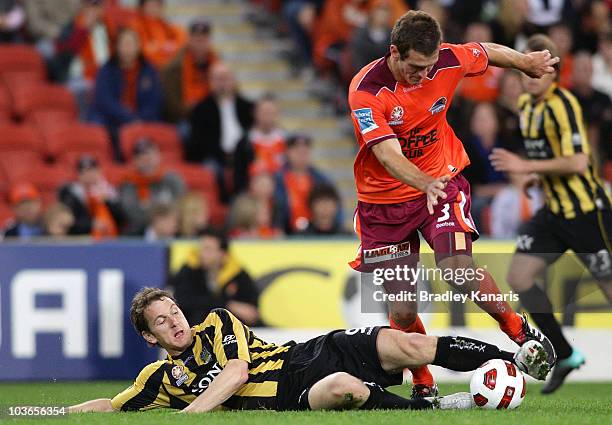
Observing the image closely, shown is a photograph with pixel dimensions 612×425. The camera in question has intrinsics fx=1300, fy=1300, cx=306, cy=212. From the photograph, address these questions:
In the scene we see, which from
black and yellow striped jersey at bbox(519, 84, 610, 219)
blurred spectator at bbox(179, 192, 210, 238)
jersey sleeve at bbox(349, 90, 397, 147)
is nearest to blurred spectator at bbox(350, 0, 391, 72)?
blurred spectator at bbox(179, 192, 210, 238)

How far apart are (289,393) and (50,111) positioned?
7.78m

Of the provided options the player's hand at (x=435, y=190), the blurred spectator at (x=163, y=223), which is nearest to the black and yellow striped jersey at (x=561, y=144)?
the player's hand at (x=435, y=190)

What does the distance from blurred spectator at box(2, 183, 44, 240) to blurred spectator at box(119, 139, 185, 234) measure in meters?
0.97

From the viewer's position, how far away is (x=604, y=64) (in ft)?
51.8

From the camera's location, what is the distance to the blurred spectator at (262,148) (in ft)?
46.2

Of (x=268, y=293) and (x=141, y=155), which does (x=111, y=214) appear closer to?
(x=141, y=155)

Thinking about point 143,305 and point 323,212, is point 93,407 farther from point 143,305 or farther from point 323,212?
point 323,212

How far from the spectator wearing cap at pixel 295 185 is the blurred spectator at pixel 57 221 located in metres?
2.16

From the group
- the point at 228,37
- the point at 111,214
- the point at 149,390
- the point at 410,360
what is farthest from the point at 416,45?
the point at 228,37

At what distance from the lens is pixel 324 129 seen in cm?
1605

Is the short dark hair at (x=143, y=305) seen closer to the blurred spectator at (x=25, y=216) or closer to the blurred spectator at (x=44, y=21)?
the blurred spectator at (x=25, y=216)

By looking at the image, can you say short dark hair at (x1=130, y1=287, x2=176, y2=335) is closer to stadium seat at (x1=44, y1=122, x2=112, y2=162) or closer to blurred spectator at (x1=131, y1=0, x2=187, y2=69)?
stadium seat at (x1=44, y1=122, x2=112, y2=162)

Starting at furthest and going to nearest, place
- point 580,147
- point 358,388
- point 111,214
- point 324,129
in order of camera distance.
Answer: point 324,129 < point 111,214 < point 580,147 < point 358,388

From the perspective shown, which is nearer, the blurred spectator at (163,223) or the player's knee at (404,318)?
the player's knee at (404,318)
